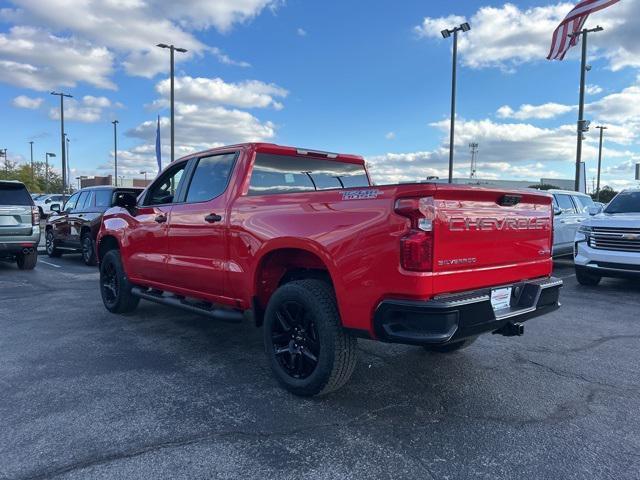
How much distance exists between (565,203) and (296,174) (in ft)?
31.2

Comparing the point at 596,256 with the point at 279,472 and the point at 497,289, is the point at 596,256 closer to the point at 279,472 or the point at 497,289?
the point at 497,289

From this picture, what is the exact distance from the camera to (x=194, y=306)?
4953mm

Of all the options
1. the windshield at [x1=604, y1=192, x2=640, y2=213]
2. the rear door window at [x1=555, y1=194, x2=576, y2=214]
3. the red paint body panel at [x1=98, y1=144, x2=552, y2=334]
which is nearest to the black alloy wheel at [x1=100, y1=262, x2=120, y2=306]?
the red paint body panel at [x1=98, y1=144, x2=552, y2=334]

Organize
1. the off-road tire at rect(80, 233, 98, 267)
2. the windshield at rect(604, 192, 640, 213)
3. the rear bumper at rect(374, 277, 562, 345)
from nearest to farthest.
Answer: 1. the rear bumper at rect(374, 277, 562, 345)
2. the windshield at rect(604, 192, 640, 213)
3. the off-road tire at rect(80, 233, 98, 267)

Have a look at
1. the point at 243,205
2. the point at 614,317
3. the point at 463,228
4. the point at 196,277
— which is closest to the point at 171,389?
the point at 196,277

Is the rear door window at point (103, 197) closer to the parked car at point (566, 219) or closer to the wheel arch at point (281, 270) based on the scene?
the wheel arch at point (281, 270)

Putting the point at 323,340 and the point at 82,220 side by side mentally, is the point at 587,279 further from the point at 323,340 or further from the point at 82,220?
the point at 82,220

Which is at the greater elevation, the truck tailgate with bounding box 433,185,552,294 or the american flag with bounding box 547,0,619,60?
the american flag with bounding box 547,0,619,60

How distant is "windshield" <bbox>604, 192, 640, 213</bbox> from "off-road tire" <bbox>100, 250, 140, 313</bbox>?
8.43m

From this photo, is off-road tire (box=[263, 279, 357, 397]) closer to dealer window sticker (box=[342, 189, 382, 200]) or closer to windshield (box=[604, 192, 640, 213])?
dealer window sticker (box=[342, 189, 382, 200])

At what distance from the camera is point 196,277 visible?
4.98 metres

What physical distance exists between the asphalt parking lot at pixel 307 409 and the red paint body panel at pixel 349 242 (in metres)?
0.69

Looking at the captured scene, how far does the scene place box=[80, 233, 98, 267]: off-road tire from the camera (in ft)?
38.0

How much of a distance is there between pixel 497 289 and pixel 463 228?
1.90ft
